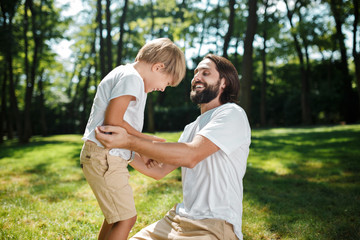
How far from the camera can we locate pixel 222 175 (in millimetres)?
2045

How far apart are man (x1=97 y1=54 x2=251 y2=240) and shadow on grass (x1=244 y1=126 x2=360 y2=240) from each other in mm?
1885

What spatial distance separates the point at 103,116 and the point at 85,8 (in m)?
26.1

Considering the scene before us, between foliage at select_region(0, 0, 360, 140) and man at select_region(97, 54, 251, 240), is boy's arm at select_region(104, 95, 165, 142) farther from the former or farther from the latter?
foliage at select_region(0, 0, 360, 140)

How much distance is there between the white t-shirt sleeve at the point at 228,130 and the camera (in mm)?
1955

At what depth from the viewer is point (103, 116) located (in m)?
2.37

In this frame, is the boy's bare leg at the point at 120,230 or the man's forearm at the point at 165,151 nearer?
the man's forearm at the point at 165,151

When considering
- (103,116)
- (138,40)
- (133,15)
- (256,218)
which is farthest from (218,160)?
(133,15)

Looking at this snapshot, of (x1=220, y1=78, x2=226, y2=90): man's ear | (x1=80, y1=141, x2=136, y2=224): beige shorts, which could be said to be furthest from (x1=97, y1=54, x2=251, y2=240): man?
(x1=220, y1=78, x2=226, y2=90): man's ear

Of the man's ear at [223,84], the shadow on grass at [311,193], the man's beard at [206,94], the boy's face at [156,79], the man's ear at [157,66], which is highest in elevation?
the man's ear at [157,66]

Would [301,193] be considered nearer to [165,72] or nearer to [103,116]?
[165,72]

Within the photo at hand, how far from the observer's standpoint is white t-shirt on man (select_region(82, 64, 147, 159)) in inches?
88.2

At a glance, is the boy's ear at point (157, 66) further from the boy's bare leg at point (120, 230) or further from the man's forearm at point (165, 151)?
the boy's bare leg at point (120, 230)

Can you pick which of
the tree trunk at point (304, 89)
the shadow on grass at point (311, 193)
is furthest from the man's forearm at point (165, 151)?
the tree trunk at point (304, 89)

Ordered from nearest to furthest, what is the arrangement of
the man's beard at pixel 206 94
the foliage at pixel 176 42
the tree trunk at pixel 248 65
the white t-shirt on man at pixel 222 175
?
the white t-shirt on man at pixel 222 175, the man's beard at pixel 206 94, the tree trunk at pixel 248 65, the foliage at pixel 176 42
